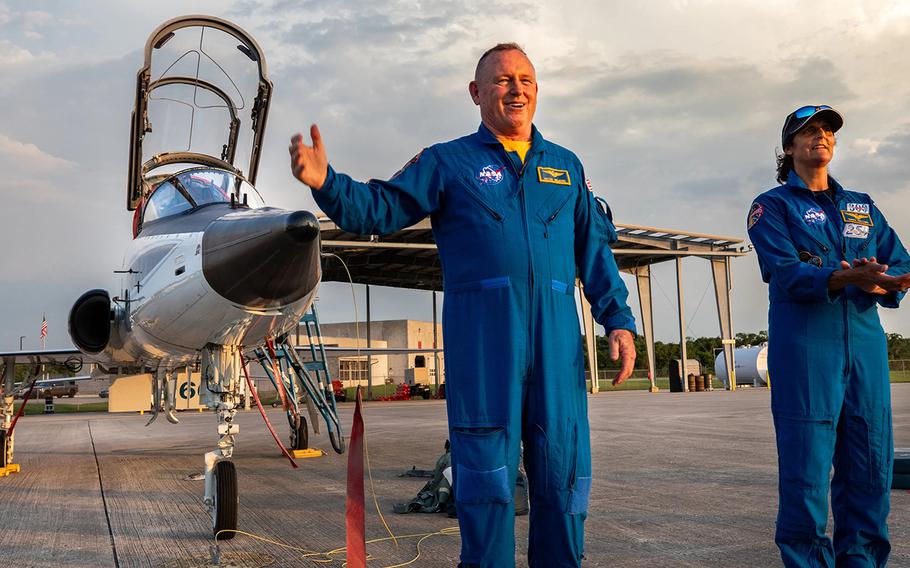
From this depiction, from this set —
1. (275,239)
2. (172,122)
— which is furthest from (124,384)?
(275,239)

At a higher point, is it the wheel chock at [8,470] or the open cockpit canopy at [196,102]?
the open cockpit canopy at [196,102]

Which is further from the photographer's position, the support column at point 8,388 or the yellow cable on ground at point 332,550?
the support column at point 8,388

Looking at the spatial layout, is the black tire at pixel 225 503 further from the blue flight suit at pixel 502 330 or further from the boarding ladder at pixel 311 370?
the blue flight suit at pixel 502 330

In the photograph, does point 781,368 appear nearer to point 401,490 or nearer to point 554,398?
point 554,398

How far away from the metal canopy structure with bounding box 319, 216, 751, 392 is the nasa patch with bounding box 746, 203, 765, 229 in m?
24.7

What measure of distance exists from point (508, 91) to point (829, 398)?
1.77 m

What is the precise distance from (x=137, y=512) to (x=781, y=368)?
5.20 metres

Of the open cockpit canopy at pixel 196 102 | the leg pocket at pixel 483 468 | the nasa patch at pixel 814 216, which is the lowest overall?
the leg pocket at pixel 483 468

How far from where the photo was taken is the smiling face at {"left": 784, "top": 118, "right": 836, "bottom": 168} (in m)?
3.17

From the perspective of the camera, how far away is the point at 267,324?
5.46 m

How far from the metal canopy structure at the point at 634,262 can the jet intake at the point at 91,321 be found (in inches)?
797

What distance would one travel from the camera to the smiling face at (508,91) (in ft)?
9.04

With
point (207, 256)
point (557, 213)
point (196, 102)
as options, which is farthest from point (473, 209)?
point (196, 102)

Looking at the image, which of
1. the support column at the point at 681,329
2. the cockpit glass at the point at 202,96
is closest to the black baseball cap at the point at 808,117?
the cockpit glass at the point at 202,96
